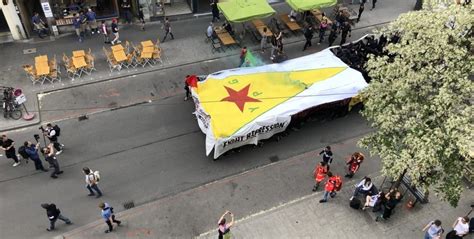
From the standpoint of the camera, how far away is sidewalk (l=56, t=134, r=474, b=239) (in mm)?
14414

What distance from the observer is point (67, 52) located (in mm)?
21703

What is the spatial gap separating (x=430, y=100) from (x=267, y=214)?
257 inches

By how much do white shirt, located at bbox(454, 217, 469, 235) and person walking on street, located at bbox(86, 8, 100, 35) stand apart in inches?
747

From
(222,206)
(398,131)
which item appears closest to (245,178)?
(222,206)

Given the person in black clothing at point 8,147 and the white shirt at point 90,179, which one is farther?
the person in black clothing at point 8,147

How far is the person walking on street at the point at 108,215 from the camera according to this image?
43.4 feet

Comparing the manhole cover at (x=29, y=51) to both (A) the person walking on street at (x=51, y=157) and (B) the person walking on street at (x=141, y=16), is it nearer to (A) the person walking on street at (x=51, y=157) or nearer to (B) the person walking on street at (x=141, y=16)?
(B) the person walking on street at (x=141, y=16)

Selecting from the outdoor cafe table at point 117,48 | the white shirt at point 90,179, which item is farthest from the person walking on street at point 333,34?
the white shirt at point 90,179

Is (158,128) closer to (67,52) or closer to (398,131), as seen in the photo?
(67,52)

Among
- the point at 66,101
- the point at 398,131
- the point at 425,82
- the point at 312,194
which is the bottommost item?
the point at 312,194

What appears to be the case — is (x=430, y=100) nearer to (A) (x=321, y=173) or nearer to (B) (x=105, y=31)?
(A) (x=321, y=173)

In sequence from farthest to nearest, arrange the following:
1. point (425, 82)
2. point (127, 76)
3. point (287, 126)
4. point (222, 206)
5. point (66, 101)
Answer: point (127, 76), point (66, 101), point (287, 126), point (222, 206), point (425, 82)

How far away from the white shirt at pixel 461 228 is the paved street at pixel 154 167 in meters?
1.55

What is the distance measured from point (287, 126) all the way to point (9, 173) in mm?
10698
